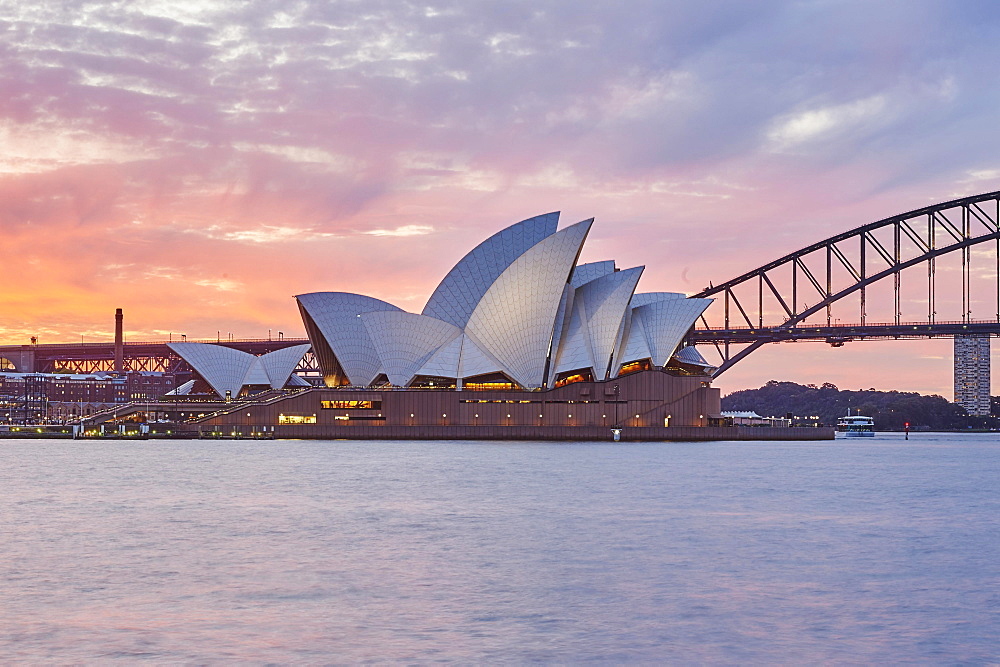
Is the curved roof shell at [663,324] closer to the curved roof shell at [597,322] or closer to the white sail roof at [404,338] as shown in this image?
the curved roof shell at [597,322]

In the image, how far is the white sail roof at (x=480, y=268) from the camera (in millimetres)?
81812

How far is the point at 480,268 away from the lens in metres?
84.5

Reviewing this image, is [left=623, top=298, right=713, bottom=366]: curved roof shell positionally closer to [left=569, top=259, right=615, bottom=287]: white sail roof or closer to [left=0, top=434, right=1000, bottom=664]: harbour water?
[left=569, top=259, right=615, bottom=287]: white sail roof

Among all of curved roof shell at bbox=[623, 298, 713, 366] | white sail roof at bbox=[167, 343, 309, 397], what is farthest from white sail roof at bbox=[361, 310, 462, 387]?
white sail roof at bbox=[167, 343, 309, 397]

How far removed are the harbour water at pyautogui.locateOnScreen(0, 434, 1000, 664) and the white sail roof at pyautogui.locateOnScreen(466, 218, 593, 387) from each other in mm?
36267

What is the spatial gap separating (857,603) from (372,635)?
26.0ft

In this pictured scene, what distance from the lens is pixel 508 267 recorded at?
3145 inches

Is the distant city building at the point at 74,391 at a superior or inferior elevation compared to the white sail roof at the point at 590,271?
Answer: inferior

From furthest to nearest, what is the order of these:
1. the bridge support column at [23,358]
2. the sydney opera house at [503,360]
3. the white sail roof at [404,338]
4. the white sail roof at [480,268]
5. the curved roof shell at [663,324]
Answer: the bridge support column at [23,358], the white sail roof at [404,338], the curved roof shell at [663,324], the sydney opera house at [503,360], the white sail roof at [480,268]

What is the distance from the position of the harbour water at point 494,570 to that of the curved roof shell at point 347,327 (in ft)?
156

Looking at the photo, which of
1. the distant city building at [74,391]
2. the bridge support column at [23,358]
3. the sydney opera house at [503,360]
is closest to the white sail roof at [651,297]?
the sydney opera house at [503,360]

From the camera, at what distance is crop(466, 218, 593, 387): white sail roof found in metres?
78.6

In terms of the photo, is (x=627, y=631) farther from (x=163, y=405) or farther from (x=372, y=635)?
(x=163, y=405)

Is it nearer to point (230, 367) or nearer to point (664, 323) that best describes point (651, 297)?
point (664, 323)
